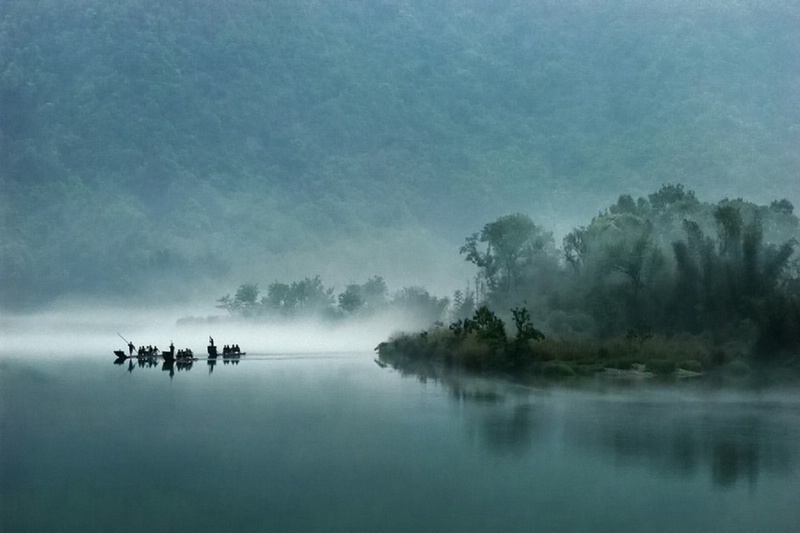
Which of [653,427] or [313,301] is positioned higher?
[313,301]

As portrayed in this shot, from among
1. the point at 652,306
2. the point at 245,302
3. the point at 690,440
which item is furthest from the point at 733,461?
the point at 245,302

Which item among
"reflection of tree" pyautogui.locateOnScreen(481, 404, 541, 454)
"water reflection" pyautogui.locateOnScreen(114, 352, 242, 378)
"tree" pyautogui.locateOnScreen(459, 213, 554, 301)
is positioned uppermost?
"tree" pyautogui.locateOnScreen(459, 213, 554, 301)

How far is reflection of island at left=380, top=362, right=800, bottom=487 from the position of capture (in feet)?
73.5

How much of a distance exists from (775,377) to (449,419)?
2037 cm

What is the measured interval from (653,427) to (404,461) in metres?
8.33

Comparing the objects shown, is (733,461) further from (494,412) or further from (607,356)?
(607,356)

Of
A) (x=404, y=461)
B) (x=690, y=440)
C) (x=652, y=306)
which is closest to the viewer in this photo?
(x=404, y=461)

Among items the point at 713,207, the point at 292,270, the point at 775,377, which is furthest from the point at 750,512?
the point at 292,270

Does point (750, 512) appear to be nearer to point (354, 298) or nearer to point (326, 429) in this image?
point (326, 429)

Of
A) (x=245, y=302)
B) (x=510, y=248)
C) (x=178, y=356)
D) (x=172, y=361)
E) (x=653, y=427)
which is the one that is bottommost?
(x=653, y=427)

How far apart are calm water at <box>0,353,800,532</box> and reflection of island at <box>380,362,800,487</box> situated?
76 mm

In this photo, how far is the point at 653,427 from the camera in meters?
27.2

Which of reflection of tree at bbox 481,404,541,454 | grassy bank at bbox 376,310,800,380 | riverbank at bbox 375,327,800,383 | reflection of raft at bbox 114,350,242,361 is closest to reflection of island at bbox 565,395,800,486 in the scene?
reflection of tree at bbox 481,404,541,454

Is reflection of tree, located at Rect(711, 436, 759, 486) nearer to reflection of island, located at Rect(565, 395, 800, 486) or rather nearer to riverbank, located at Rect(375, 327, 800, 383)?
reflection of island, located at Rect(565, 395, 800, 486)
